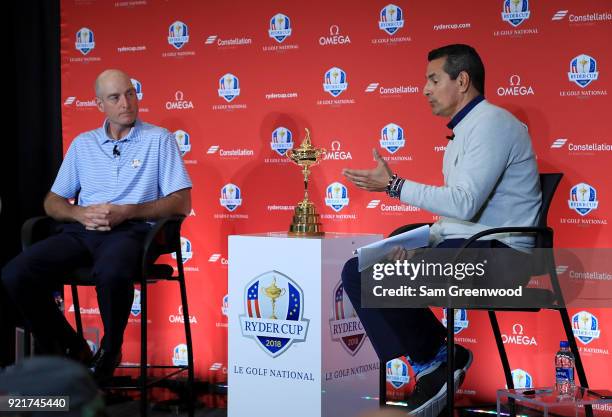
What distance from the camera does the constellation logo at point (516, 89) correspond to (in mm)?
3682

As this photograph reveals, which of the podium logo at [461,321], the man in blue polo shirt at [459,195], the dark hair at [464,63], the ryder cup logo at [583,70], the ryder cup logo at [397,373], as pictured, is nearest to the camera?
the man in blue polo shirt at [459,195]

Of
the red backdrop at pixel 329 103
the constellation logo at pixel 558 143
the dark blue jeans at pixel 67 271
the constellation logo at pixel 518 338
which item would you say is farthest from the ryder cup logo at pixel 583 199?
the dark blue jeans at pixel 67 271

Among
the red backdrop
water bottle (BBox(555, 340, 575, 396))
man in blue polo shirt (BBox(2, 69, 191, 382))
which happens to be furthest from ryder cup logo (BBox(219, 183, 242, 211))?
water bottle (BBox(555, 340, 575, 396))

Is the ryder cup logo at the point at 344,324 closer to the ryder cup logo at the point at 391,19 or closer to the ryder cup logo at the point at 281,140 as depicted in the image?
the ryder cup logo at the point at 281,140

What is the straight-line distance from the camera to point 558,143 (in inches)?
143

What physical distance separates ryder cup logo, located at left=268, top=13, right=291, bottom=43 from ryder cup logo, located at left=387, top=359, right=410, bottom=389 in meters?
1.88

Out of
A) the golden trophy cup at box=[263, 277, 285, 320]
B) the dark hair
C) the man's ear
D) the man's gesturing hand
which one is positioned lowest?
the golden trophy cup at box=[263, 277, 285, 320]

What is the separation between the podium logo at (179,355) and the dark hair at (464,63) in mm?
2426

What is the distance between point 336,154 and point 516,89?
992 millimetres

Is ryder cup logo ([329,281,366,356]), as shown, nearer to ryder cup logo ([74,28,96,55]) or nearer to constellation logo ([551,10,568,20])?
constellation logo ([551,10,568,20])

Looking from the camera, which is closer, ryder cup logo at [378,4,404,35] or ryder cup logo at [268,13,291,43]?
ryder cup logo at [378,4,404,35]

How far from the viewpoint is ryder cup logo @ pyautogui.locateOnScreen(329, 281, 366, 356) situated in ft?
10.5

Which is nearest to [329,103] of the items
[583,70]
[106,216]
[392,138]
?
[392,138]

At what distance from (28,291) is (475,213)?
1.90 metres
